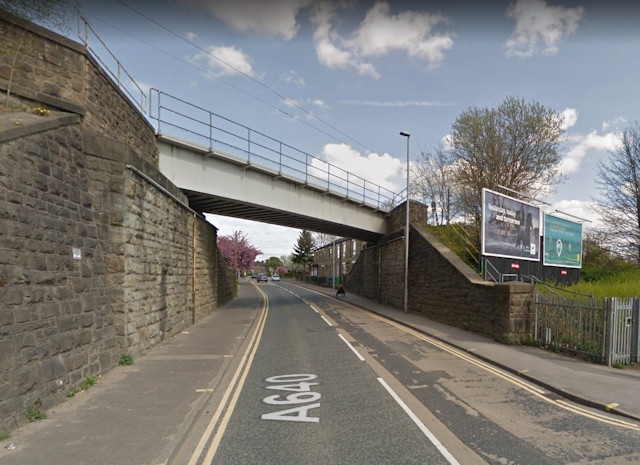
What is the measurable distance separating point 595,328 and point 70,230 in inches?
489

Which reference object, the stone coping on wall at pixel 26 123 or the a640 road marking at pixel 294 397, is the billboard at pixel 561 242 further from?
the stone coping on wall at pixel 26 123

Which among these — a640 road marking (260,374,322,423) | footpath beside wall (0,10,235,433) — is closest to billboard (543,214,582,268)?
a640 road marking (260,374,322,423)

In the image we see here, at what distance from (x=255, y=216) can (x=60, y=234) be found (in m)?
16.9

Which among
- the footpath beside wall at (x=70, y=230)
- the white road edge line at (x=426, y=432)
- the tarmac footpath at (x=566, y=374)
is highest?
the footpath beside wall at (x=70, y=230)

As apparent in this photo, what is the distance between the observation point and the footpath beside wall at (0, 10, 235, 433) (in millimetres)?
5402

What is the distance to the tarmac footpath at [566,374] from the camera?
659 centimetres

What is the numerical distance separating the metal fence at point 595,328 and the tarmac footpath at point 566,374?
0.38 metres

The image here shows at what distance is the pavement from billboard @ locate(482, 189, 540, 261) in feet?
17.3

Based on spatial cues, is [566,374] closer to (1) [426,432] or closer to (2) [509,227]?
(1) [426,432]

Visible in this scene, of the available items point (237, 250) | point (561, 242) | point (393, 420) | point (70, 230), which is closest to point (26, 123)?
point (70, 230)

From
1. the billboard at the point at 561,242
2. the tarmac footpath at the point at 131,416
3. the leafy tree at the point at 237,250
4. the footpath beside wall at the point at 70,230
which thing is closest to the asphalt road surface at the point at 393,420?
the tarmac footpath at the point at 131,416

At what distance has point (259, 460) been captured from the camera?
14.4ft

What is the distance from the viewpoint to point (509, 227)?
16.9m

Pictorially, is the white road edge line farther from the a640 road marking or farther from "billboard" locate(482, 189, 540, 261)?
"billboard" locate(482, 189, 540, 261)
